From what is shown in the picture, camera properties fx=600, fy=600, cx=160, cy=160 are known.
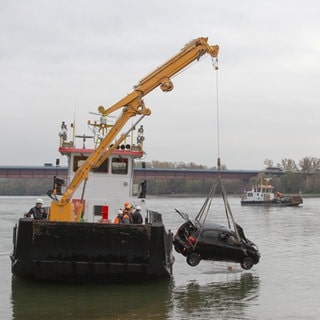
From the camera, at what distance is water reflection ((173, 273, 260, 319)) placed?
14984mm

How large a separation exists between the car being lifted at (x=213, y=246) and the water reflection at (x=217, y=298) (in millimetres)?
773

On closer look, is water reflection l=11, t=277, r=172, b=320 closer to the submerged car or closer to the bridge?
the submerged car

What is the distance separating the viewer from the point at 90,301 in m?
15.6

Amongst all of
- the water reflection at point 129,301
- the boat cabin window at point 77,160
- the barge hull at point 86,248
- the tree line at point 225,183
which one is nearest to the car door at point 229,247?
the water reflection at point 129,301

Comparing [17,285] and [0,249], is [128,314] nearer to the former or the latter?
[17,285]

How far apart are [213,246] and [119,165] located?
4.61 meters

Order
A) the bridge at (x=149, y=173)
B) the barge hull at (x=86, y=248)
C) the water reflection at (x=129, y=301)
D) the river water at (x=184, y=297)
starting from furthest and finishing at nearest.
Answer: the bridge at (x=149, y=173) → the barge hull at (x=86, y=248) → the river water at (x=184, y=297) → the water reflection at (x=129, y=301)

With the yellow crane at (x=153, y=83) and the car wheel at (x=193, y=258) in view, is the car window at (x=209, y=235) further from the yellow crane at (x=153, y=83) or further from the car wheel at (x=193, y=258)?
the yellow crane at (x=153, y=83)

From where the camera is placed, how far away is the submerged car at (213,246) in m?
19.0

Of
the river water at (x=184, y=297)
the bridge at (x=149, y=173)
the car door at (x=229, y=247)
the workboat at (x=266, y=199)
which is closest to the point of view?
the river water at (x=184, y=297)

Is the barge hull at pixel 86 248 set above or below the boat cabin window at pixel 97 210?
below

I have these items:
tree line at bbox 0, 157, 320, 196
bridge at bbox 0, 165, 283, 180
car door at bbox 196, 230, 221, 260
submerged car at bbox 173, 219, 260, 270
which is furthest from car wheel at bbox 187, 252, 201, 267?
tree line at bbox 0, 157, 320, 196

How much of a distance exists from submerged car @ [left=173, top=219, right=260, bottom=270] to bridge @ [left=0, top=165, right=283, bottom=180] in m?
63.3

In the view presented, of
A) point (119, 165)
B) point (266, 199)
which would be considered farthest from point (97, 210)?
point (266, 199)
